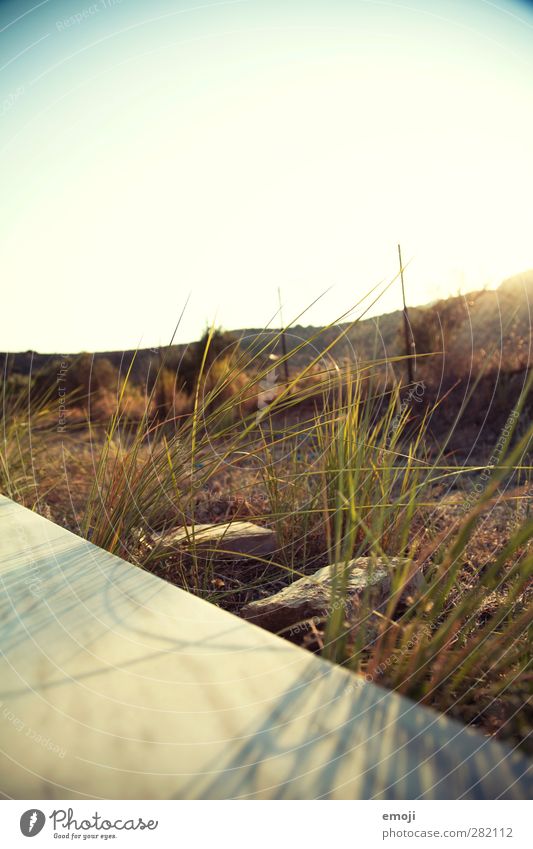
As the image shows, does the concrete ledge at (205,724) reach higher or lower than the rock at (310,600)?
higher

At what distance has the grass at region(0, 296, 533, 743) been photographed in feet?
3.17

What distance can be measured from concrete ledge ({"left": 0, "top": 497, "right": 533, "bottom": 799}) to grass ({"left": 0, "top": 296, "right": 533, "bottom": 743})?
7.4 inches

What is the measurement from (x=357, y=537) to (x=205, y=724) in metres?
1.28

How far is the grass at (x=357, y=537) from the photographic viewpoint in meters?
0.97

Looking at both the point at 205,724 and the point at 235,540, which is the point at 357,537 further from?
the point at 205,724

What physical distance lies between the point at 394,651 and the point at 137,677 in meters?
0.45

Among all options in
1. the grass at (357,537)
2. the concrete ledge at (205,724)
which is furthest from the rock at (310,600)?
the concrete ledge at (205,724)

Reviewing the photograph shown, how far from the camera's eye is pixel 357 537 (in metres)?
1.96

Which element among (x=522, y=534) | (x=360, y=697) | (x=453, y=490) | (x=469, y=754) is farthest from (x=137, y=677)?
(x=453, y=490)

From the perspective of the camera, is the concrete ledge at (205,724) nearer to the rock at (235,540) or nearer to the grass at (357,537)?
the grass at (357,537)

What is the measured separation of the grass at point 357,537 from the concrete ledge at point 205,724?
7.4 inches

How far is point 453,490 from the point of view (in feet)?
10.9

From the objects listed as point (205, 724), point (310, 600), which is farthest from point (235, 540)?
point (205, 724)
